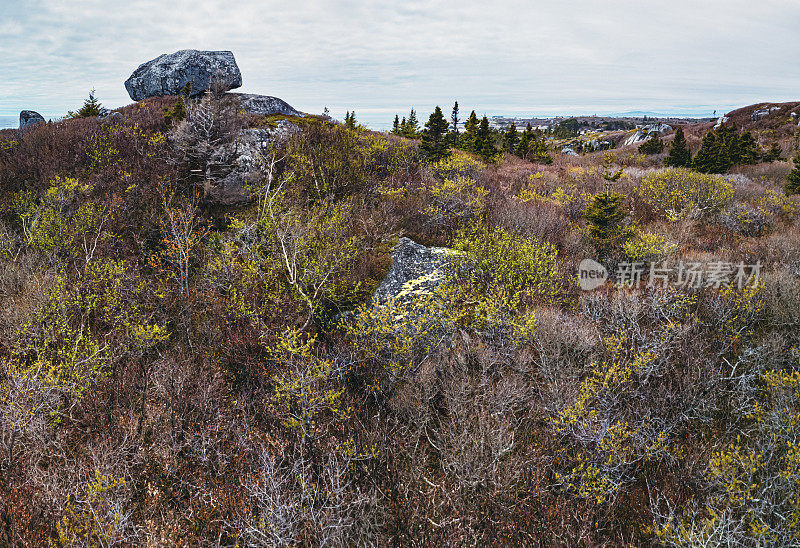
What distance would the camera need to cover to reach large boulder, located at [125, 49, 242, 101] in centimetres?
1895

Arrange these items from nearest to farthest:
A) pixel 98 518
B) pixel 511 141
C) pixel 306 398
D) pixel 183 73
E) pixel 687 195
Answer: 1. pixel 98 518
2. pixel 306 398
3. pixel 687 195
4. pixel 183 73
5. pixel 511 141

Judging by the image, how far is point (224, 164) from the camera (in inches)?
470

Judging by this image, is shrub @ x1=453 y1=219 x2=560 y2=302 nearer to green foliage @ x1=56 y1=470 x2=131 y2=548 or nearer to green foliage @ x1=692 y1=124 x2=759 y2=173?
green foliage @ x1=56 y1=470 x2=131 y2=548

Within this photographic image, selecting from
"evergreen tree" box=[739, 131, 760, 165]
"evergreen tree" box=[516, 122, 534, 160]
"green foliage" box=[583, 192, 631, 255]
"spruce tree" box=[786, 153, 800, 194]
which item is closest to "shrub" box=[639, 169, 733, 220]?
"green foliage" box=[583, 192, 631, 255]

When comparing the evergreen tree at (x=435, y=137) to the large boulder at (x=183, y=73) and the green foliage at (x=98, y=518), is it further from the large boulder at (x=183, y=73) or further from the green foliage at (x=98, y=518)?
the green foliage at (x=98, y=518)

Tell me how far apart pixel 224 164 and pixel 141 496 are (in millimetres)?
10341

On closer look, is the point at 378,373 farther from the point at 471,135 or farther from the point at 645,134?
the point at 645,134

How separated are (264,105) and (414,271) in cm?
1413

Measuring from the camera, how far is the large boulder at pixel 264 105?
56.1 ft

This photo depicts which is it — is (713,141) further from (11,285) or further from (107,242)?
(11,285)

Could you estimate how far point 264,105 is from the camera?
17406 mm

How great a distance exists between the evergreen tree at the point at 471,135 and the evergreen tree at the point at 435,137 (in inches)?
277

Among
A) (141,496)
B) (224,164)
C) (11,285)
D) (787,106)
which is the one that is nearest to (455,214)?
(224,164)
